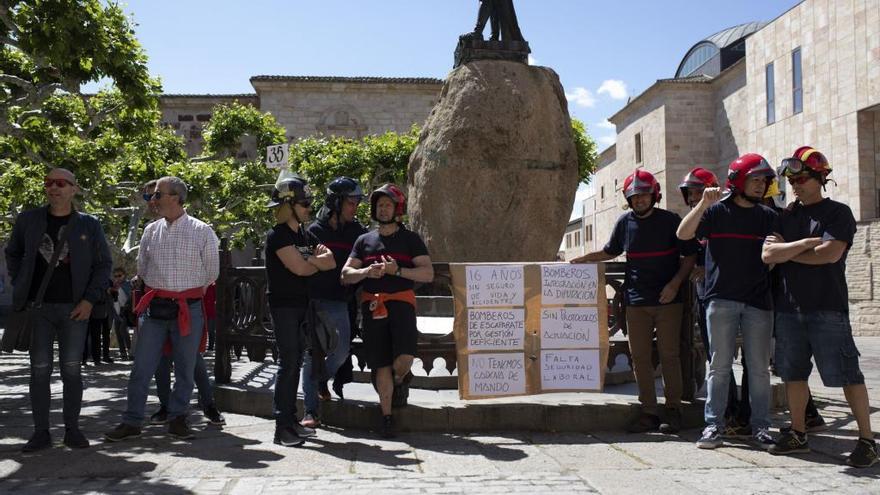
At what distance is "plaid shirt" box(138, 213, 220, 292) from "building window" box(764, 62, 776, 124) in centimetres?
2966

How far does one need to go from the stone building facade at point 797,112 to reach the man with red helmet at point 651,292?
58.6 ft

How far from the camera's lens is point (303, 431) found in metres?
5.83

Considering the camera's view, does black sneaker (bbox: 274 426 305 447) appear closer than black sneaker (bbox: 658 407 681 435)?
Yes

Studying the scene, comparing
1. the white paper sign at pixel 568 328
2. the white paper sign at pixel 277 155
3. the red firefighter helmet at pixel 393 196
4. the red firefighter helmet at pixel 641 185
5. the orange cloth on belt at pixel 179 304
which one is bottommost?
the white paper sign at pixel 568 328

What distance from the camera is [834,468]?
483 cm

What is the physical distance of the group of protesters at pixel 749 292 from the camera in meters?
5.06

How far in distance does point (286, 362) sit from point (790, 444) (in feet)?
11.0

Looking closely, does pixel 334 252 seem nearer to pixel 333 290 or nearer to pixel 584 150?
pixel 333 290

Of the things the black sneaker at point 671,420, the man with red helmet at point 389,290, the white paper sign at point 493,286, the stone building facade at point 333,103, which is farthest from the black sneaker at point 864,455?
the stone building facade at point 333,103

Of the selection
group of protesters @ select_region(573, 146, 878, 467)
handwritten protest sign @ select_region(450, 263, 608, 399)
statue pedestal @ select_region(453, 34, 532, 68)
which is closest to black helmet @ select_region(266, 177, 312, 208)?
handwritten protest sign @ select_region(450, 263, 608, 399)

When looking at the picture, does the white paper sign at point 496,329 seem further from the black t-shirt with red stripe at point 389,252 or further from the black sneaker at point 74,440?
the black sneaker at point 74,440

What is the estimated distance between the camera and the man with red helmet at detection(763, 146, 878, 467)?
5.00 metres

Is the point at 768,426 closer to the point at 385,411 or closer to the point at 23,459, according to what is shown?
the point at 385,411

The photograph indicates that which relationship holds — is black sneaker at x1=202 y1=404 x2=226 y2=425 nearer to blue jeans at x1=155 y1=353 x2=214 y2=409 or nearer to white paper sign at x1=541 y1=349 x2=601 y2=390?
blue jeans at x1=155 y1=353 x2=214 y2=409
